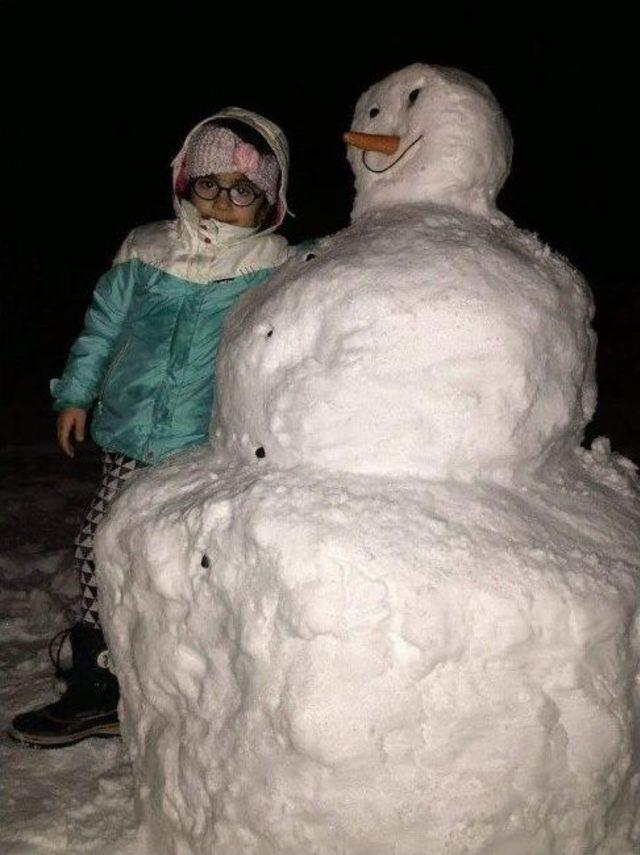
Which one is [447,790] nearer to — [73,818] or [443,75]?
[73,818]

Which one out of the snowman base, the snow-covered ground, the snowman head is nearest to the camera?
the snowman base

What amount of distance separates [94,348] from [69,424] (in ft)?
0.80

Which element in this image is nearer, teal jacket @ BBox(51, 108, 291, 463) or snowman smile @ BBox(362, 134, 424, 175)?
snowman smile @ BBox(362, 134, 424, 175)

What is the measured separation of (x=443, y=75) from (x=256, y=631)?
1263mm

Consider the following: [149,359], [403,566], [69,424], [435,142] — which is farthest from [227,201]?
[403,566]

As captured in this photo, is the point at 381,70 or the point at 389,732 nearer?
the point at 389,732

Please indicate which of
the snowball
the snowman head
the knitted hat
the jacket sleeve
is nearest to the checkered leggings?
the jacket sleeve

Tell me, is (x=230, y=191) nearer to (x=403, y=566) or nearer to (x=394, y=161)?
(x=394, y=161)

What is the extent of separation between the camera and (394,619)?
3.85 ft

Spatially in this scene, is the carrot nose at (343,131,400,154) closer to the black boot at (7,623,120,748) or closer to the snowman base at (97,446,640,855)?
the snowman base at (97,446,640,855)

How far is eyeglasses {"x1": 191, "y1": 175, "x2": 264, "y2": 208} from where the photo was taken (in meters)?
1.95

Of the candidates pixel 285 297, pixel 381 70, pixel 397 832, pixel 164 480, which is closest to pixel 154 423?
pixel 164 480

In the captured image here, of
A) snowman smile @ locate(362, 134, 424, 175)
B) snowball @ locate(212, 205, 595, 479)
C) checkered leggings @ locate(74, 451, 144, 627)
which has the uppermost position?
snowman smile @ locate(362, 134, 424, 175)

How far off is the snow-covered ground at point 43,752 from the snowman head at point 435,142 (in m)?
1.69
